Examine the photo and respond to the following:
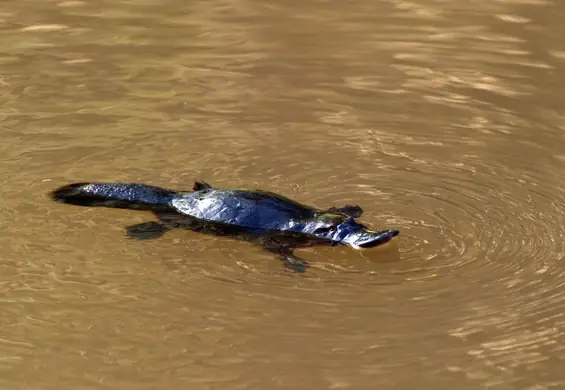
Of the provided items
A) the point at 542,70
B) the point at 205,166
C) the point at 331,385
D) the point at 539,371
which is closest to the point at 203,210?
the point at 205,166

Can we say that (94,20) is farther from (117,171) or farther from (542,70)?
(542,70)

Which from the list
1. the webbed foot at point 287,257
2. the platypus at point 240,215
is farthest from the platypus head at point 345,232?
the webbed foot at point 287,257

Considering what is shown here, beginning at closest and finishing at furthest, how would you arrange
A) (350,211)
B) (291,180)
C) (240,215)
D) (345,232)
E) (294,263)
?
(294,263), (345,232), (240,215), (350,211), (291,180)

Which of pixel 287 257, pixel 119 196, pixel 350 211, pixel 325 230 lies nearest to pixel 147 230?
pixel 119 196

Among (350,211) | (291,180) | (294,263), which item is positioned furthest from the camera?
(291,180)

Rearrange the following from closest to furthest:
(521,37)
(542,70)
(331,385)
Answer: (331,385) < (542,70) < (521,37)

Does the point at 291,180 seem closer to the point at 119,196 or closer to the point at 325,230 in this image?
the point at 325,230

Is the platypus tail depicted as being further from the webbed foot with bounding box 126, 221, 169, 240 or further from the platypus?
the webbed foot with bounding box 126, 221, 169, 240
